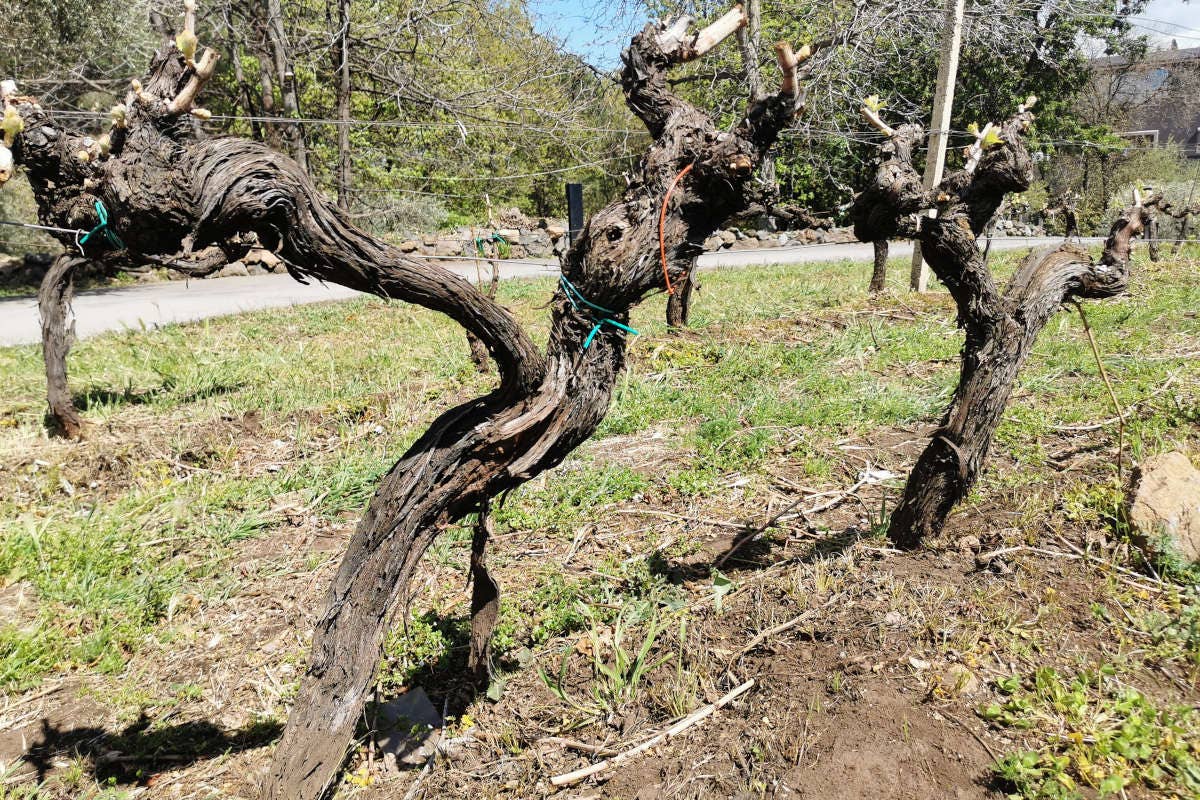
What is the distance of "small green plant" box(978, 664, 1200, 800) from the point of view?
224cm

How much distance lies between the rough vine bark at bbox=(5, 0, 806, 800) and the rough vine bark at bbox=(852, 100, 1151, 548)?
853mm

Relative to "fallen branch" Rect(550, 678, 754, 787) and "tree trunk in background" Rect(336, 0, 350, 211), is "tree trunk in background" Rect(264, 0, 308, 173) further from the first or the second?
"fallen branch" Rect(550, 678, 754, 787)

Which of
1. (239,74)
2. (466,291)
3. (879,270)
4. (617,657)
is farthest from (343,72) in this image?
(617,657)

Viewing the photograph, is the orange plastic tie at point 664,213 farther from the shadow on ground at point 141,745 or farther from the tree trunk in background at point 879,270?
the tree trunk in background at point 879,270

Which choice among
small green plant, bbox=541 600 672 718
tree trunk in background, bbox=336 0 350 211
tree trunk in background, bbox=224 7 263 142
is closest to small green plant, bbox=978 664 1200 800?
small green plant, bbox=541 600 672 718

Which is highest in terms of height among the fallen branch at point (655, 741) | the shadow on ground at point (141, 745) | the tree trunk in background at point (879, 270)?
the tree trunk in background at point (879, 270)

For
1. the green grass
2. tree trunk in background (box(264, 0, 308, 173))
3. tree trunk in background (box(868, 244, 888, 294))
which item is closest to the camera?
the green grass

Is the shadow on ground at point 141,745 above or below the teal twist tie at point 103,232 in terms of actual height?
below

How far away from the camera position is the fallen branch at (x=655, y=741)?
2.51 m

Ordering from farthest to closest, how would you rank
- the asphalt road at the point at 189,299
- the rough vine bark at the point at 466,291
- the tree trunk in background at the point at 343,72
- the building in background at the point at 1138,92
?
the building in background at the point at 1138,92
the tree trunk in background at the point at 343,72
the asphalt road at the point at 189,299
the rough vine bark at the point at 466,291

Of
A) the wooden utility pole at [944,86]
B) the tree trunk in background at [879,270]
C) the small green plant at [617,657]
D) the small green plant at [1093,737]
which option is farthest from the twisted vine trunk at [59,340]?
the wooden utility pole at [944,86]

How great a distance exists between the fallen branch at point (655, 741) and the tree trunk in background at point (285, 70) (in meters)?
12.2

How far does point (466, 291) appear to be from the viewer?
2475 mm

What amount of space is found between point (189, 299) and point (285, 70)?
188 inches
